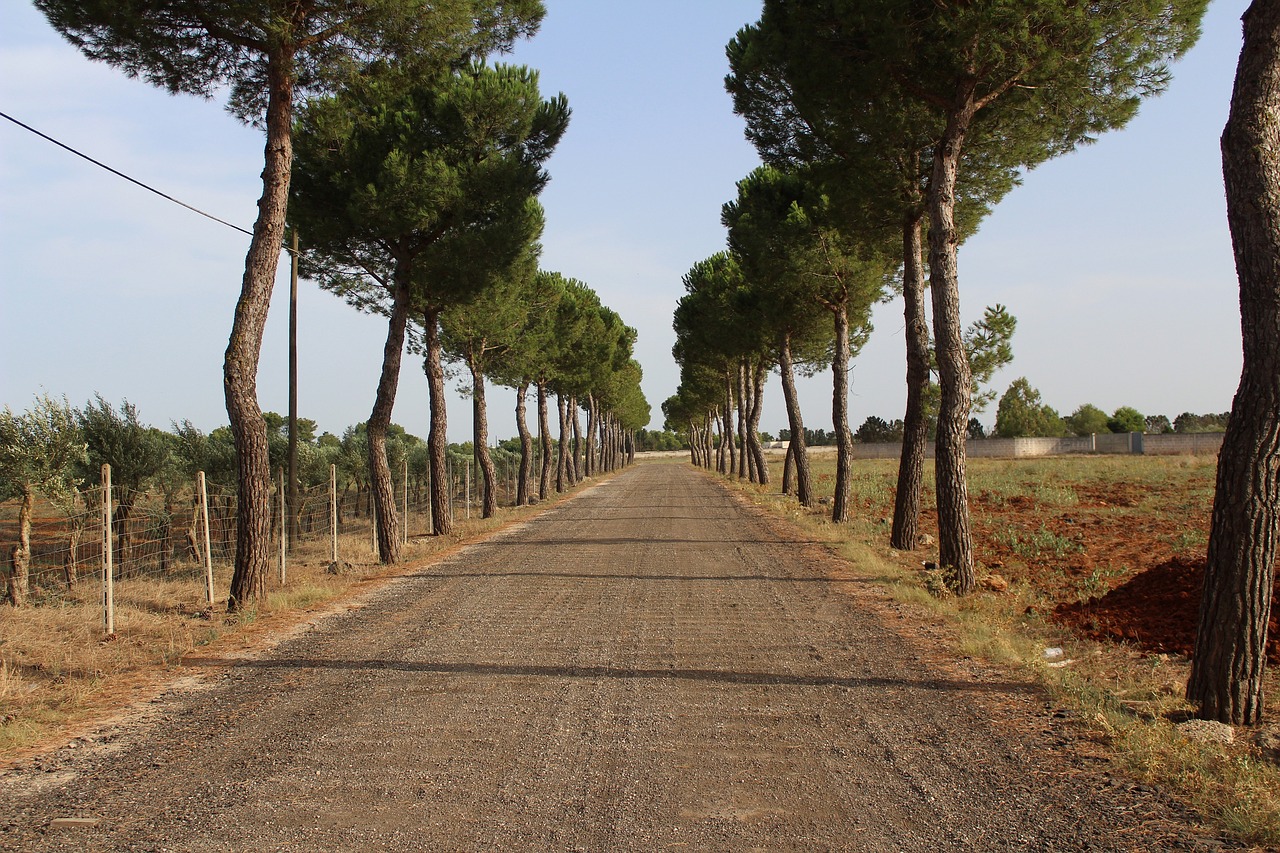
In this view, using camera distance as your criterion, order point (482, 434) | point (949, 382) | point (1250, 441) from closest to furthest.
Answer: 1. point (1250, 441)
2. point (949, 382)
3. point (482, 434)

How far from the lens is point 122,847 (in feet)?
11.9

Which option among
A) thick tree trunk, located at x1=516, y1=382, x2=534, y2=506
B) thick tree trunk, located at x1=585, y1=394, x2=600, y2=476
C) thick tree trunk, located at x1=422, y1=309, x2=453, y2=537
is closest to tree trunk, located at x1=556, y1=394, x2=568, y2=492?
thick tree trunk, located at x1=516, y1=382, x2=534, y2=506

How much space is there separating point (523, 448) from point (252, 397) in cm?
2226

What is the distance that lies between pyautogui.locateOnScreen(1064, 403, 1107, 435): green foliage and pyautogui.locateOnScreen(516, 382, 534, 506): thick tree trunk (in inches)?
4161

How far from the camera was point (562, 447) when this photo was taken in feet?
137

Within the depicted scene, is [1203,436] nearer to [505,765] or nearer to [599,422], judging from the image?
[599,422]

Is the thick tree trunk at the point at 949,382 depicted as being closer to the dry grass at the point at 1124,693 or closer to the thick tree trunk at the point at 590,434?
the dry grass at the point at 1124,693

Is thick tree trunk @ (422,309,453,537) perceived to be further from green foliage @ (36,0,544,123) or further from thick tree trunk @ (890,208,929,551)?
thick tree trunk @ (890,208,929,551)

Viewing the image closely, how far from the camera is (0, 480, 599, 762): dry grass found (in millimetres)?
5766

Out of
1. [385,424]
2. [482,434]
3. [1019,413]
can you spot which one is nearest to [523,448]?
[482,434]

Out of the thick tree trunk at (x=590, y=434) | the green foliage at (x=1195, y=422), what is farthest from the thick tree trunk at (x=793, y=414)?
the green foliage at (x=1195, y=422)

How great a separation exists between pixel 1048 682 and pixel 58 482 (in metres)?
13.0

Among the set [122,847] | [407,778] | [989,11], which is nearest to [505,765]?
[407,778]

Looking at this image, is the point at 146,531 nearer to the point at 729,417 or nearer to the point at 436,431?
the point at 436,431
